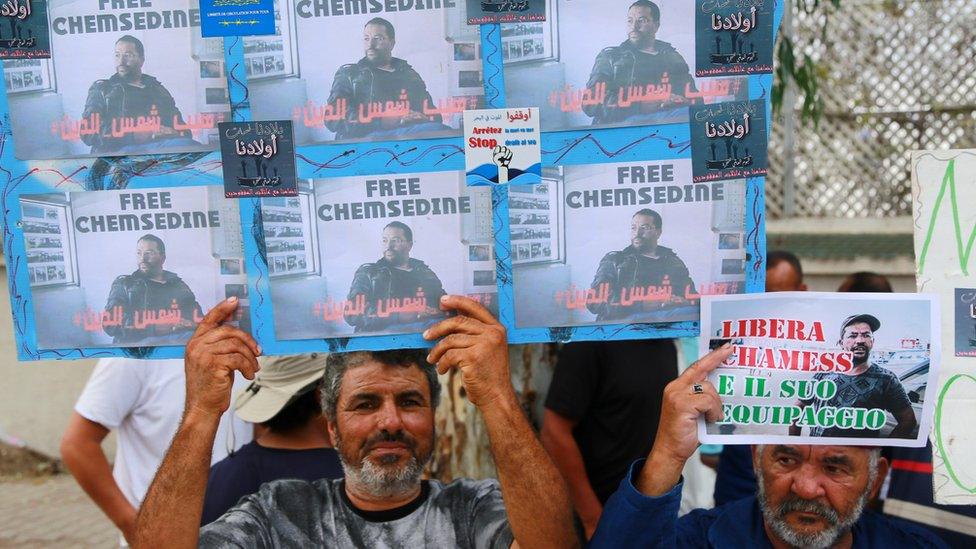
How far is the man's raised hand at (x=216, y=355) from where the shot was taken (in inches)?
85.9

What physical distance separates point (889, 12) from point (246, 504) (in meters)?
6.76

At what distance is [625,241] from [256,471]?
4.84ft

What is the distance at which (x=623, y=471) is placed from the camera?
13.1ft

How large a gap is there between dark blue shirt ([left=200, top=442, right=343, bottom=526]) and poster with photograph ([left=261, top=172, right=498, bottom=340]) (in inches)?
36.0

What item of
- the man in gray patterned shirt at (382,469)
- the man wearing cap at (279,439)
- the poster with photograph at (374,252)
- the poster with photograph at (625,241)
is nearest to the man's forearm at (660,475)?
the man in gray patterned shirt at (382,469)

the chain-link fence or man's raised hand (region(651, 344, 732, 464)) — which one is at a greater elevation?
the chain-link fence

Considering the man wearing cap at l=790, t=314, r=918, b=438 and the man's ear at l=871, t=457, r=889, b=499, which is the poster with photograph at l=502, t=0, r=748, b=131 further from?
the man's ear at l=871, t=457, r=889, b=499

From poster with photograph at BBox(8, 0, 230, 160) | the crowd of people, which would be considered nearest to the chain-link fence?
the crowd of people

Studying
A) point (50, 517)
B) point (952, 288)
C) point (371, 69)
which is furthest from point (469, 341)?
point (50, 517)

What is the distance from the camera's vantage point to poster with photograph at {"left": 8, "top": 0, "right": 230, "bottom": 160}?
7.11 ft

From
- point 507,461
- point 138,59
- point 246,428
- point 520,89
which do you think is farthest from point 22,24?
point 246,428

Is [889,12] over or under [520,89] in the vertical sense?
over

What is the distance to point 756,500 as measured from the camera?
2459 mm

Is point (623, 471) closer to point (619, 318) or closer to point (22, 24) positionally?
point (619, 318)
